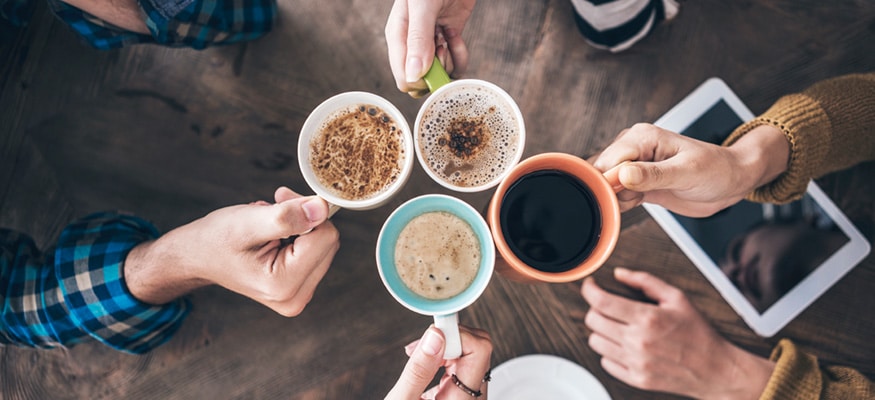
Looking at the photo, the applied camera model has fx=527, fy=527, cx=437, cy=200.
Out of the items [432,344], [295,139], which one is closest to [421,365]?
[432,344]

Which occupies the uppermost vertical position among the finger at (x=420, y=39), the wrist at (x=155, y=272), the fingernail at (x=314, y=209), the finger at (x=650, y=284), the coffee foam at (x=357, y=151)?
the finger at (x=420, y=39)

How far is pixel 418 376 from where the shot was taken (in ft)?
2.96

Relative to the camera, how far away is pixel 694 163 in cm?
93

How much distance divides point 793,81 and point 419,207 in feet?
3.27

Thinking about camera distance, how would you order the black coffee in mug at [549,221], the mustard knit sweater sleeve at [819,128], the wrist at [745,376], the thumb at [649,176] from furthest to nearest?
the wrist at [745,376]
the mustard knit sweater sleeve at [819,128]
the black coffee in mug at [549,221]
the thumb at [649,176]

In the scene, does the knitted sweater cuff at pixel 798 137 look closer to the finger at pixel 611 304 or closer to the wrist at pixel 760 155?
the wrist at pixel 760 155

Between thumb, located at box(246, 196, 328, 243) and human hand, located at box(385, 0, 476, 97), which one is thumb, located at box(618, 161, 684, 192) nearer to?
human hand, located at box(385, 0, 476, 97)

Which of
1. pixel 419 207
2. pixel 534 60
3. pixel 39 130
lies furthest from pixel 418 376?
pixel 39 130

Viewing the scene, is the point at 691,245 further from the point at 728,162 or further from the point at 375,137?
the point at 375,137

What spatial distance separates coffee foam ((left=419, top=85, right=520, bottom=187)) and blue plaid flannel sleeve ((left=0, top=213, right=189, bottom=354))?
0.69 m

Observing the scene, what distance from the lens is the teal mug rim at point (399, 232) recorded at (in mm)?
884

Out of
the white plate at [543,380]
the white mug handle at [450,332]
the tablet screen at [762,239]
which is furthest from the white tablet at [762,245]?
the white mug handle at [450,332]

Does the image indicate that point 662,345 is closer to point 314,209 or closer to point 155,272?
point 314,209

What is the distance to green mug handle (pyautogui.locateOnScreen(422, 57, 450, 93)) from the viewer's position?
0.92 m
